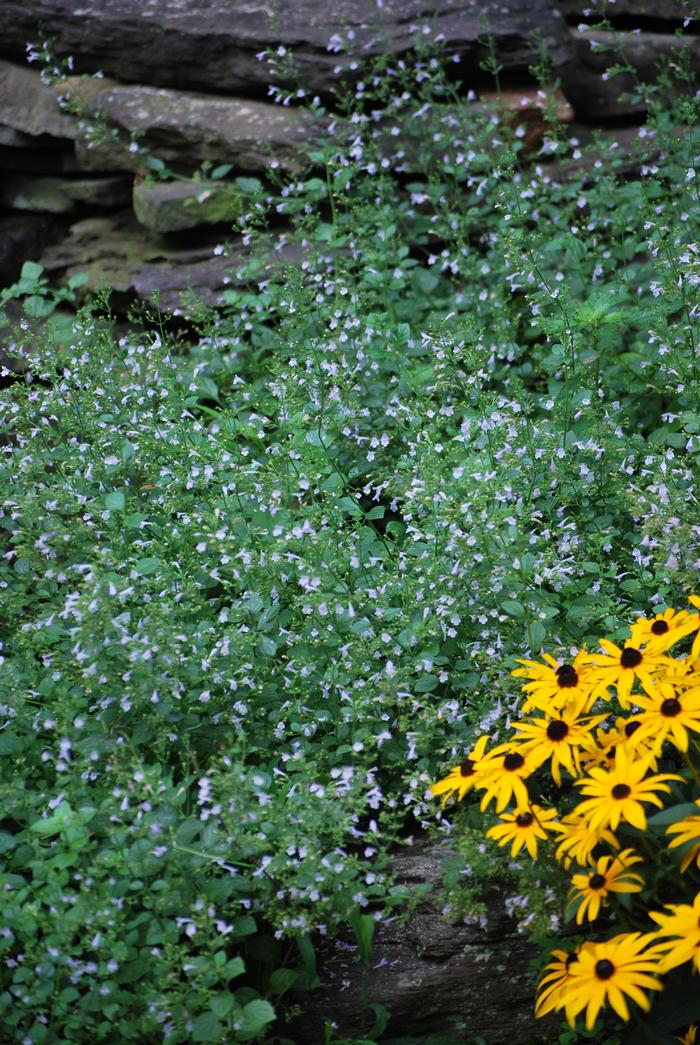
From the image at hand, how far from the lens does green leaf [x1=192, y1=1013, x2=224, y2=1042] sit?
2.89 metres

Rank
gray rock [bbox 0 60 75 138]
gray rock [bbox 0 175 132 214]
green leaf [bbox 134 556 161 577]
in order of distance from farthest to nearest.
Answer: gray rock [bbox 0 175 132 214] < gray rock [bbox 0 60 75 138] < green leaf [bbox 134 556 161 577]

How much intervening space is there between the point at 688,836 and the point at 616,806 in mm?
189

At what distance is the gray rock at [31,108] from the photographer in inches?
279

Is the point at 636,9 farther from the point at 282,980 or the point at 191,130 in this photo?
the point at 282,980

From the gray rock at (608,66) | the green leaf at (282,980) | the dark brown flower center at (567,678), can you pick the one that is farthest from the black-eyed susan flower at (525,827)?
the gray rock at (608,66)

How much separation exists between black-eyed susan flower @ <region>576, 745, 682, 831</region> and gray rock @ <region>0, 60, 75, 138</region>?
573 cm

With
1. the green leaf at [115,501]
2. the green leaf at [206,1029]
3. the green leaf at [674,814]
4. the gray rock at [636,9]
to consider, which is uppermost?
the gray rock at [636,9]

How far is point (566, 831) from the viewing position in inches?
115

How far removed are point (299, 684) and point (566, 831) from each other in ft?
3.72

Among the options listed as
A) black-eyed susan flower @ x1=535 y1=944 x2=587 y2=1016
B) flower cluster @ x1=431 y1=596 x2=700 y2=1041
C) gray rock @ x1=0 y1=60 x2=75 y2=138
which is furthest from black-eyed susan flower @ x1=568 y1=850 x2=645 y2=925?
gray rock @ x1=0 y1=60 x2=75 y2=138

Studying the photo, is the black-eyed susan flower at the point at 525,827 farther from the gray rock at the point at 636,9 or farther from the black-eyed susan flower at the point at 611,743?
the gray rock at the point at 636,9

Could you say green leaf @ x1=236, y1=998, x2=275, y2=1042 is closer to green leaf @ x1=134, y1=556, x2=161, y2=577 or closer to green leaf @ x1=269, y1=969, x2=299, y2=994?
green leaf @ x1=269, y1=969, x2=299, y2=994

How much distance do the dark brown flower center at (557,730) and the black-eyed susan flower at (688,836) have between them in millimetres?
359

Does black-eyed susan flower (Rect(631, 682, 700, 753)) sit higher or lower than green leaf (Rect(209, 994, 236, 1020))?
higher
